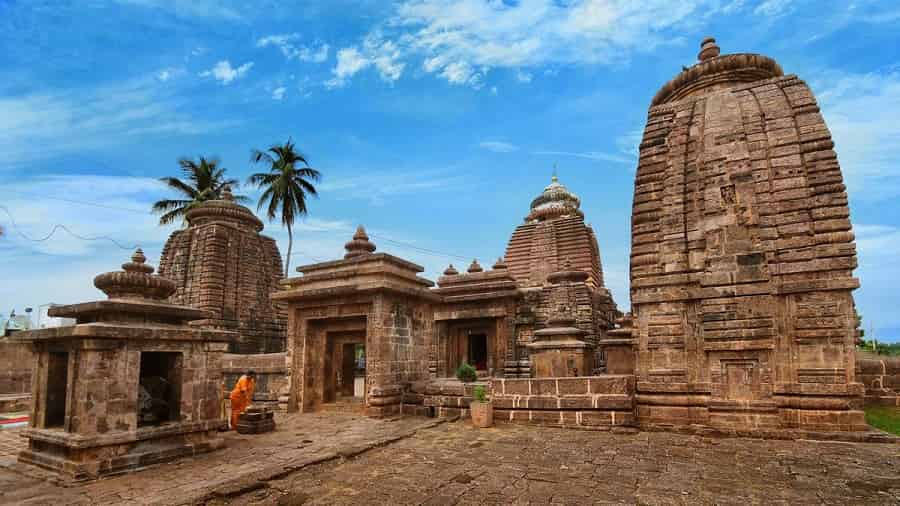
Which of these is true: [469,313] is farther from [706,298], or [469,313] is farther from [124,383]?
[124,383]

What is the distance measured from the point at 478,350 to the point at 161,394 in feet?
49.4

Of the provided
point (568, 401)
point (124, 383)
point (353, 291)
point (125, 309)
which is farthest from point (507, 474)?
point (353, 291)

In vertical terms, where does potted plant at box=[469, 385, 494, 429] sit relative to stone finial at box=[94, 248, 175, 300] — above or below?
below

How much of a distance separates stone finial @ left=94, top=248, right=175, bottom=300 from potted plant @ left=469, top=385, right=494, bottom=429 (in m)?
6.36

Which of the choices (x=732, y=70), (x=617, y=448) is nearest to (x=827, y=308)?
(x=617, y=448)

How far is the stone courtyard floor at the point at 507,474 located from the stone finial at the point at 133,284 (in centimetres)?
280

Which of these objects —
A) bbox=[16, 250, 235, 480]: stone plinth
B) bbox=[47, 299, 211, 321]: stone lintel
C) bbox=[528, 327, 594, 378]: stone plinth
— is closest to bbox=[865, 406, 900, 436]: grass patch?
bbox=[528, 327, 594, 378]: stone plinth

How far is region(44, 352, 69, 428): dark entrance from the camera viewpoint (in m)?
7.72

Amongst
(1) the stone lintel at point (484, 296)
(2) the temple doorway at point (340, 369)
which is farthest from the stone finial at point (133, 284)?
(1) the stone lintel at point (484, 296)

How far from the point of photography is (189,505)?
5250mm

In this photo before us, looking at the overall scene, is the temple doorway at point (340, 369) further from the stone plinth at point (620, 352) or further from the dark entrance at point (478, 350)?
the stone plinth at point (620, 352)

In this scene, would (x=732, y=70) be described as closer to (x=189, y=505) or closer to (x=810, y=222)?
(x=810, y=222)

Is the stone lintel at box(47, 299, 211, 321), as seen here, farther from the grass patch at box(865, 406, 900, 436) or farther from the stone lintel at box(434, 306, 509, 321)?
the grass patch at box(865, 406, 900, 436)

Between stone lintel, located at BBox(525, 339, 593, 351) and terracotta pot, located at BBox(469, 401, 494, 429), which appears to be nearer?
terracotta pot, located at BBox(469, 401, 494, 429)
